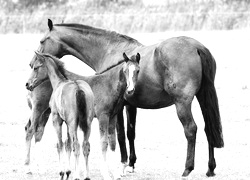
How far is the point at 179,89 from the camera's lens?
10383mm

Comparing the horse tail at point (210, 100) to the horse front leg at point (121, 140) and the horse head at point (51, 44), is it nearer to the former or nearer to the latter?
the horse front leg at point (121, 140)

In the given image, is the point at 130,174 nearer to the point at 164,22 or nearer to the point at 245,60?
the point at 245,60

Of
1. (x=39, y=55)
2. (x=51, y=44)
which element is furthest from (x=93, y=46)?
(x=39, y=55)

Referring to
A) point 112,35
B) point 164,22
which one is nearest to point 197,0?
point 164,22

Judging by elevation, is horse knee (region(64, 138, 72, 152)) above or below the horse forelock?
below

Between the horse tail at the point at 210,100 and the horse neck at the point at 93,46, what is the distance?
5.93ft

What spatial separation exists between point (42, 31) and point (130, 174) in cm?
2301

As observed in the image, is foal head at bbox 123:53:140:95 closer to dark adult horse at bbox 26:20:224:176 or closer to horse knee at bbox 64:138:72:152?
dark adult horse at bbox 26:20:224:176

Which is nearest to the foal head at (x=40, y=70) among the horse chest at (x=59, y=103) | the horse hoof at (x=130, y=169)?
the horse chest at (x=59, y=103)

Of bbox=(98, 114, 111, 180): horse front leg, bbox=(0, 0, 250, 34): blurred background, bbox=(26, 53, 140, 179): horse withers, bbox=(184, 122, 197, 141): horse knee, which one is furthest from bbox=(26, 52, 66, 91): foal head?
bbox=(0, 0, 250, 34): blurred background

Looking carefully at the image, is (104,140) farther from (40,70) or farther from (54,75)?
(40,70)

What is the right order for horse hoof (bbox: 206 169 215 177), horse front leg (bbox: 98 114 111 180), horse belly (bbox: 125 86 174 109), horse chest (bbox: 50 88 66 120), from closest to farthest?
horse chest (bbox: 50 88 66 120), horse front leg (bbox: 98 114 111 180), horse hoof (bbox: 206 169 215 177), horse belly (bbox: 125 86 174 109)

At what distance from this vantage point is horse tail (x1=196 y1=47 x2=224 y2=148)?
1058 centimetres

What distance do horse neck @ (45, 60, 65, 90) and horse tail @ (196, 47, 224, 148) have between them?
2.14 m
